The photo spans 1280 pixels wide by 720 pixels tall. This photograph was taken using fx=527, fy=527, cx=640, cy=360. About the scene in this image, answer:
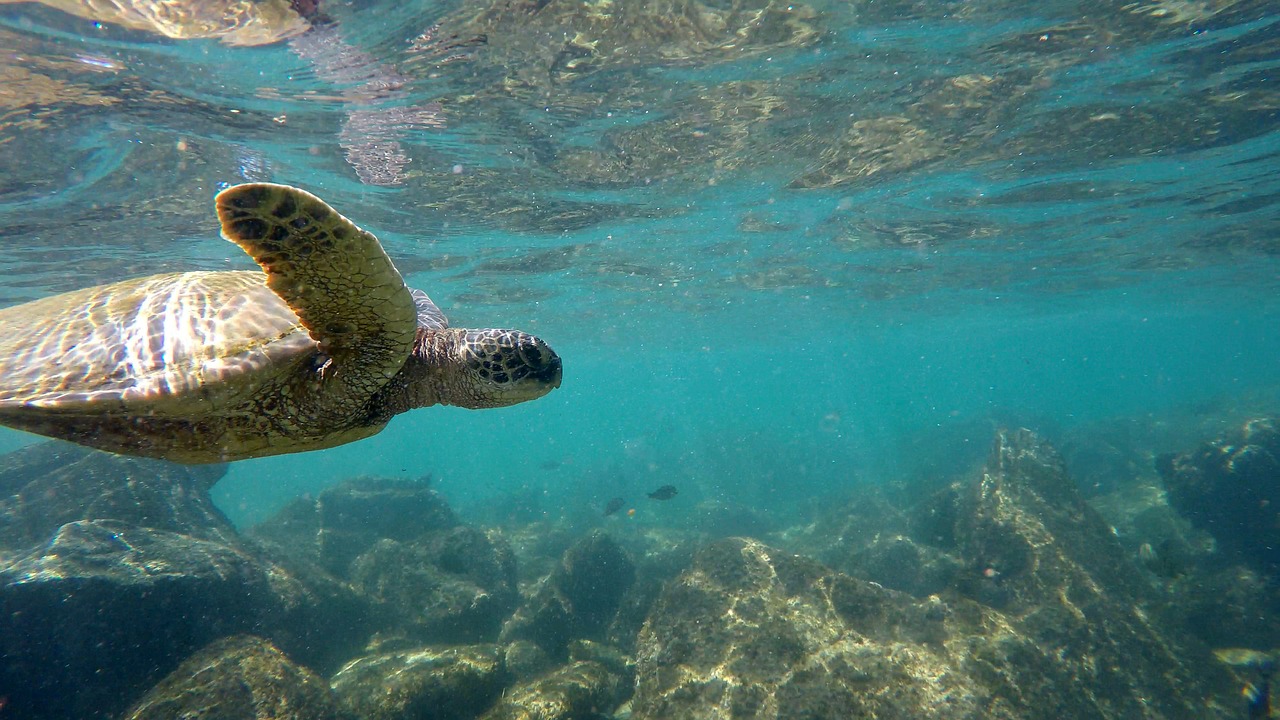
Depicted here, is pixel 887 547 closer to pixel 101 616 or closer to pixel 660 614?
pixel 660 614


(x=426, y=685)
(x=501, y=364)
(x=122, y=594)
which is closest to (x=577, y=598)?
(x=426, y=685)

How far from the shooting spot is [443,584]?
12.3m

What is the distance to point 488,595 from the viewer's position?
12203 mm

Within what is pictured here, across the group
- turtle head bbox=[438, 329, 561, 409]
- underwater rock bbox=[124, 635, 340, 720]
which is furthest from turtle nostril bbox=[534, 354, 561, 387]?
underwater rock bbox=[124, 635, 340, 720]

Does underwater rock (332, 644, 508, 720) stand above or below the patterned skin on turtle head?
below

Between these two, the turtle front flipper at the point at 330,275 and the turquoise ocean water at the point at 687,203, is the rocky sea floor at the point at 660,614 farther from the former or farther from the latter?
the turtle front flipper at the point at 330,275

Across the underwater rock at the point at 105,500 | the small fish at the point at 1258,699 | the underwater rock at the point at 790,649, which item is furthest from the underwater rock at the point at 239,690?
the small fish at the point at 1258,699

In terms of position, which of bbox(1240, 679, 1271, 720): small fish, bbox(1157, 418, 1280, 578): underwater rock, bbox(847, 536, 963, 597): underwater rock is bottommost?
bbox(847, 536, 963, 597): underwater rock

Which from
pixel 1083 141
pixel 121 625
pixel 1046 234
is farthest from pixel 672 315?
pixel 121 625

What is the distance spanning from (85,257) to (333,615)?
1342cm

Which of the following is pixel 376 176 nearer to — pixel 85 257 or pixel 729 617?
pixel 85 257

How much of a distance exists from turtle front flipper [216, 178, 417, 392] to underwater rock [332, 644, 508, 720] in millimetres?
6213

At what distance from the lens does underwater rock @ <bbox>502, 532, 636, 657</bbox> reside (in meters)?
11.5

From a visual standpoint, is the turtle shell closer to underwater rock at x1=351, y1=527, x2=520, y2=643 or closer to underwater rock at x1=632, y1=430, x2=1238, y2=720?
underwater rock at x1=632, y1=430, x2=1238, y2=720
